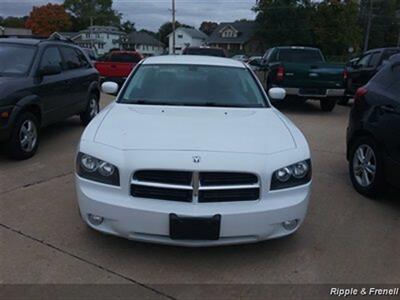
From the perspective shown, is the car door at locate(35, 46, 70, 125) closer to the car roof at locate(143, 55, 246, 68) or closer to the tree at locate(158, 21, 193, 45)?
the car roof at locate(143, 55, 246, 68)

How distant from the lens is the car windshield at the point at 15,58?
21.6 ft

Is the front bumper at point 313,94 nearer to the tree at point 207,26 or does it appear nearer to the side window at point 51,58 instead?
the side window at point 51,58

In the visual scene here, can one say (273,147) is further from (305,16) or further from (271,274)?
(305,16)

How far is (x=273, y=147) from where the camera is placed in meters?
3.64

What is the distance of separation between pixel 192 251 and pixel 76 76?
5.37m

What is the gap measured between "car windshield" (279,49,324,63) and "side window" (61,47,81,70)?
6.93 m

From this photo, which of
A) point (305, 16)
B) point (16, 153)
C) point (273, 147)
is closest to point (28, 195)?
point (16, 153)

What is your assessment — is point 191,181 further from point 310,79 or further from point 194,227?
point 310,79

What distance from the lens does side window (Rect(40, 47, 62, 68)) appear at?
6.99 metres

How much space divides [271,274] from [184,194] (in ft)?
2.99

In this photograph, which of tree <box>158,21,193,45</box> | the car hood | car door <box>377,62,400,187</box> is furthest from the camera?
tree <box>158,21,193,45</box>

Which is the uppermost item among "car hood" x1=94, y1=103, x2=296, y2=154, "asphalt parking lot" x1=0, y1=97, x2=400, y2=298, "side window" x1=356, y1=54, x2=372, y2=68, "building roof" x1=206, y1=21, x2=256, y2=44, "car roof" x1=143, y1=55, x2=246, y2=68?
"car roof" x1=143, y1=55, x2=246, y2=68

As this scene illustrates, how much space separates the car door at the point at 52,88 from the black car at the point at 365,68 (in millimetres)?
8100

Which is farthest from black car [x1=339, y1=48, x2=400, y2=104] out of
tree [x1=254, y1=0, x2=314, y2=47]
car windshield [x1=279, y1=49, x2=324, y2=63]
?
tree [x1=254, y1=0, x2=314, y2=47]
